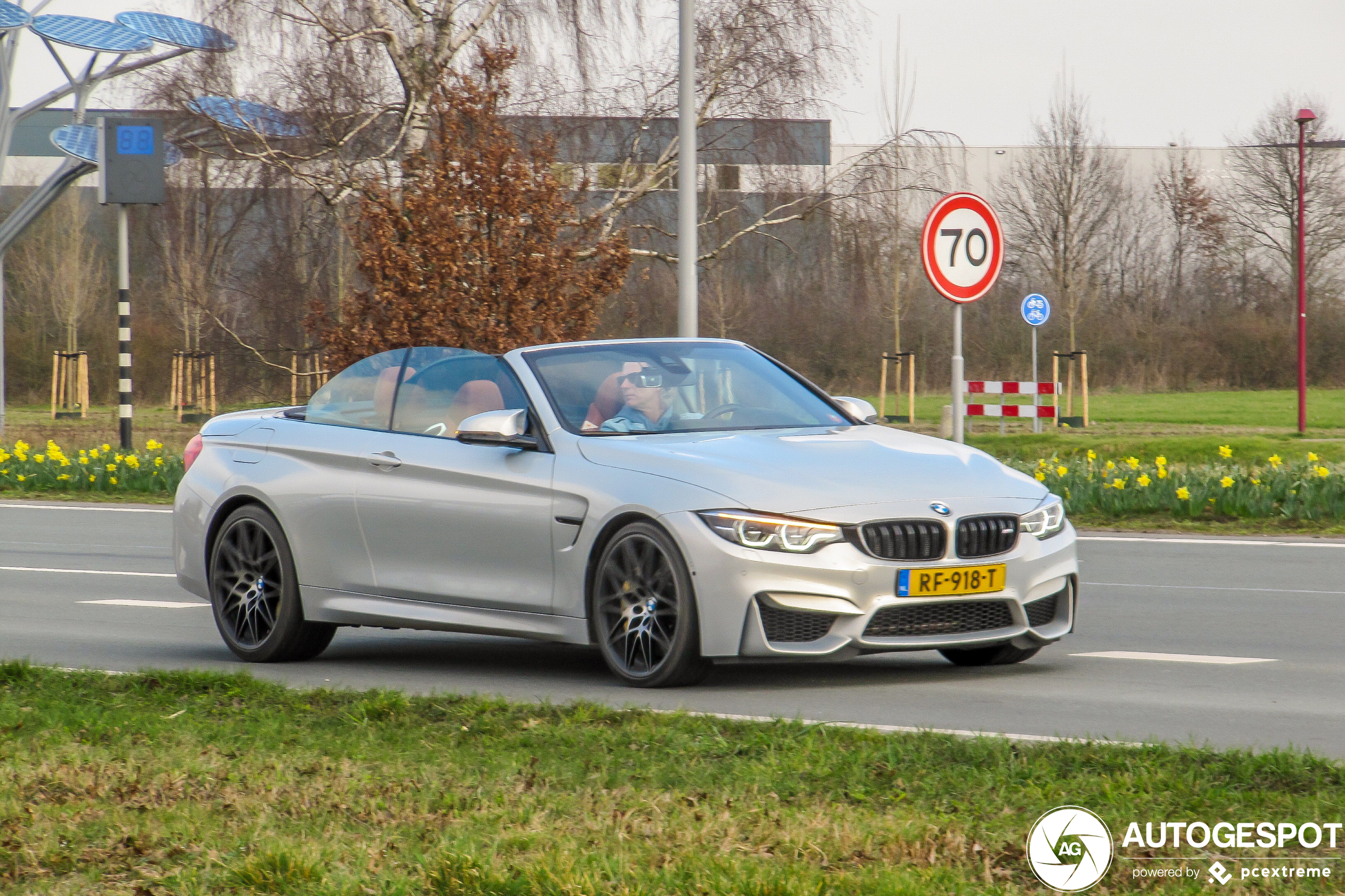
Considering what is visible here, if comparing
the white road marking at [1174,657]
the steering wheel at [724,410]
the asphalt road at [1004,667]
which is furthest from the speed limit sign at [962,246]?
the steering wheel at [724,410]

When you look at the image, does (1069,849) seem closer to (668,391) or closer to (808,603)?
(808,603)

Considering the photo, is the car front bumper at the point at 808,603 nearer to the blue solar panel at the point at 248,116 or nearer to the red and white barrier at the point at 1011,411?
the blue solar panel at the point at 248,116

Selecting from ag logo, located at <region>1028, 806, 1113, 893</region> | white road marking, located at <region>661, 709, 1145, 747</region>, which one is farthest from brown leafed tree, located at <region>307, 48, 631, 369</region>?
ag logo, located at <region>1028, 806, 1113, 893</region>

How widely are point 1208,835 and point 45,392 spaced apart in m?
49.9

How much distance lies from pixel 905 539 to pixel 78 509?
15.2 m

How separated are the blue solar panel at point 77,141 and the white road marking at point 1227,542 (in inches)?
1055

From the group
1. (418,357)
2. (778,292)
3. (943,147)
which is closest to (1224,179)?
(778,292)

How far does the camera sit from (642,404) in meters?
8.52

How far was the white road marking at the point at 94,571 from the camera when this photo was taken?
13.7 m

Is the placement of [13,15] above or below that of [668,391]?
above

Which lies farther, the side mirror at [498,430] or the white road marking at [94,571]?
the white road marking at [94,571]

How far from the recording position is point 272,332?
96.9 ft

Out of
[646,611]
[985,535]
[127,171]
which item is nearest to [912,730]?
[985,535]
